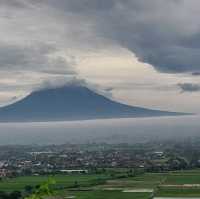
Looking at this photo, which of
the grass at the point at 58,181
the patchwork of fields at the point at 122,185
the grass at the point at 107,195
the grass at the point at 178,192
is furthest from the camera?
the grass at the point at 58,181

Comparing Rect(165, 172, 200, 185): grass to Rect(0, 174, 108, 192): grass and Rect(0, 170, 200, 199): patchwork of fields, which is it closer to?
Rect(0, 170, 200, 199): patchwork of fields

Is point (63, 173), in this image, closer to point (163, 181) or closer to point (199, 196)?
point (163, 181)

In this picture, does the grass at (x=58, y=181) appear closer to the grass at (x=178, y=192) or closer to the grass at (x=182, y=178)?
the grass at (x=182, y=178)

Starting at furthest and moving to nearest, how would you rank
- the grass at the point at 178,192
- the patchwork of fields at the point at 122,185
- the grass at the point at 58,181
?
the grass at the point at 58,181
the patchwork of fields at the point at 122,185
the grass at the point at 178,192

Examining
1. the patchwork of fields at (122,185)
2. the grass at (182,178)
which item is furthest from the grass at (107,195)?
the grass at (182,178)

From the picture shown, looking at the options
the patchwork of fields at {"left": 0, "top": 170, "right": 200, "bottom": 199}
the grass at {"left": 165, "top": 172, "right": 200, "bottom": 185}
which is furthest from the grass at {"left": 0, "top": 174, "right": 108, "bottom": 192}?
the grass at {"left": 165, "top": 172, "right": 200, "bottom": 185}

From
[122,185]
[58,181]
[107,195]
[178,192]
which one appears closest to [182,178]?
[122,185]

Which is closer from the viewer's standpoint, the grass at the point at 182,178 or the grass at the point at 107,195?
the grass at the point at 107,195

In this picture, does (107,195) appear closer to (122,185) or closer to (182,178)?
(122,185)

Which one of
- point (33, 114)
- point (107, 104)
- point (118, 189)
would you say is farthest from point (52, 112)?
point (118, 189)
